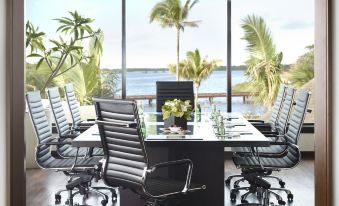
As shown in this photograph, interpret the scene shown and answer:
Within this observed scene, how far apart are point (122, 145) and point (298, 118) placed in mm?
1577

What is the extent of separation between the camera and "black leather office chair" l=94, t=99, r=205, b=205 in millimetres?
3119

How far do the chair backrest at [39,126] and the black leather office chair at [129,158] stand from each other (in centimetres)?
94

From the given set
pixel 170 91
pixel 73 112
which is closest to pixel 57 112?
pixel 73 112

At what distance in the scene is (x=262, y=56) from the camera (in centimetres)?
670

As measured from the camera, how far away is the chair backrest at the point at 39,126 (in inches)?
162

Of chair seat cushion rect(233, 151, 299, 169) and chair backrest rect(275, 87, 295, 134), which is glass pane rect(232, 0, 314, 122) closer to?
chair backrest rect(275, 87, 295, 134)

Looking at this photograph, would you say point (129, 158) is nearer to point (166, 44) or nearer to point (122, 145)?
point (122, 145)

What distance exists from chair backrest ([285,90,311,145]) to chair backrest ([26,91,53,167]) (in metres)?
1.90
